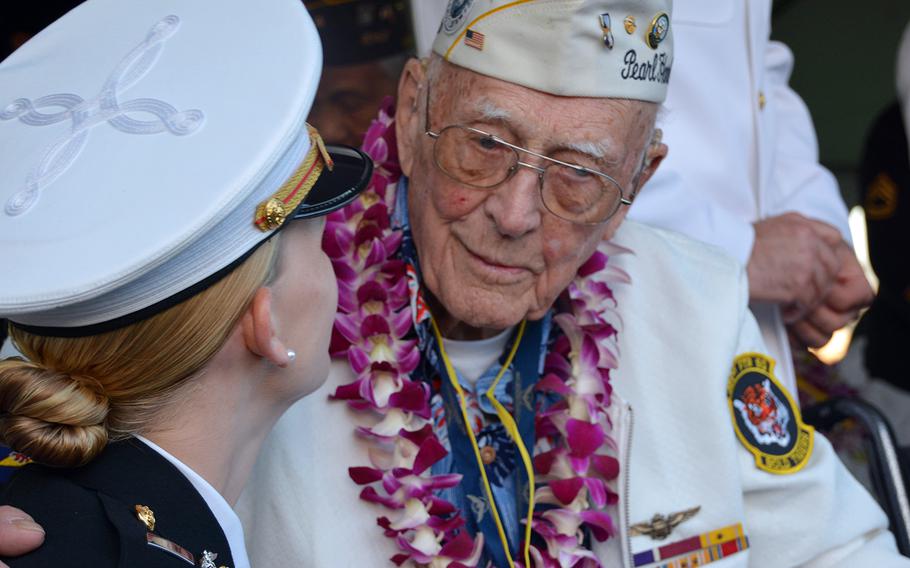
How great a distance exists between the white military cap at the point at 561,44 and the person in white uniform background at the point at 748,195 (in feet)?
2.73

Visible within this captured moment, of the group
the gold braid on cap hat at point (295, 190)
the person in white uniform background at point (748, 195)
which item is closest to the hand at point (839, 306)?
the person in white uniform background at point (748, 195)

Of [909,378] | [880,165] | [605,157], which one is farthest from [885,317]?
[605,157]

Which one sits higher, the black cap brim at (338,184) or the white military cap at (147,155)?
the white military cap at (147,155)

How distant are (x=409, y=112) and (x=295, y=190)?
787mm

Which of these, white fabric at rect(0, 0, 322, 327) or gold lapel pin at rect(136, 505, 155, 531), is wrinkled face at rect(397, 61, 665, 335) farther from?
gold lapel pin at rect(136, 505, 155, 531)

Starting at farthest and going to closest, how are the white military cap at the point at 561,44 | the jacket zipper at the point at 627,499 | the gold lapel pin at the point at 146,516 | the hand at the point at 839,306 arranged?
1. the hand at the point at 839,306
2. the jacket zipper at the point at 627,499
3. the white military cap at the point at 561,44
4. the gold lapel pin at the point at 146,516

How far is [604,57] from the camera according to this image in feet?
6.87

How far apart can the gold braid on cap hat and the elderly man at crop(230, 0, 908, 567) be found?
48cm

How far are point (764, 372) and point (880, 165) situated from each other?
6.82 feet

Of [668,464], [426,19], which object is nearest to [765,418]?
[668,464]

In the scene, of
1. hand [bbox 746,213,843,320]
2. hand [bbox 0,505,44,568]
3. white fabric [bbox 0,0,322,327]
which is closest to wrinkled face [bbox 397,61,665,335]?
white fabric [bbox 0,0,322,327]

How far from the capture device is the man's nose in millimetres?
2143

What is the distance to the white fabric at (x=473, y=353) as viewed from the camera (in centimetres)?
243

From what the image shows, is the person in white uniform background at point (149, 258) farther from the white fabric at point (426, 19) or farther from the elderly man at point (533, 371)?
the white fabric at point (426, 19)
